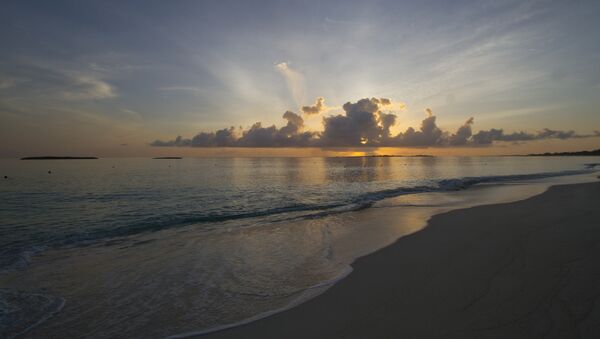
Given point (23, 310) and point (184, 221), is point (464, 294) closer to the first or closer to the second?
point (23, 310)

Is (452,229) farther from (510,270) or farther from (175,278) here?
(175,278)

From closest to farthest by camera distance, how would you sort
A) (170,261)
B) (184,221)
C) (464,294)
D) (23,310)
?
(464,294) → (23,310) → (170,261) → (184,221)

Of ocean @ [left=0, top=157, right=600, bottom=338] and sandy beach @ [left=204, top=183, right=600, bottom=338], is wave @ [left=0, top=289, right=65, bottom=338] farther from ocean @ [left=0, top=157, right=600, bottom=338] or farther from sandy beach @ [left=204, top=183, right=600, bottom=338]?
sandy beach @ [left=204, top=183, right=600, bottom=338]

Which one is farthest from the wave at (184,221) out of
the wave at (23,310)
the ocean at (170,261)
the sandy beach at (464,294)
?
the sandy beach at (464,294)

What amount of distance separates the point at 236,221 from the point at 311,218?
423 centimetres

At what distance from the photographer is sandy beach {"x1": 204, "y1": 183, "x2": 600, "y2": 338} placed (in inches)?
196

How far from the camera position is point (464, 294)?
246 inches

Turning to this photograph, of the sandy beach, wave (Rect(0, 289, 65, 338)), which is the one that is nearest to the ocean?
wave (Rect(0, 289, 65, 338))

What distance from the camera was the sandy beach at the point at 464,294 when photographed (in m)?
4.98

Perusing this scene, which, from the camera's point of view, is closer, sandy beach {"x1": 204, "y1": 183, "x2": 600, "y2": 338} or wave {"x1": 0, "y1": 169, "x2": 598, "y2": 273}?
sandy beach {"x1": 204, "y1": 183, "x2": 600, "y2": 338}

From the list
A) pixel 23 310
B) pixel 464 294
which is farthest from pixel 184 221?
pixel 464 294

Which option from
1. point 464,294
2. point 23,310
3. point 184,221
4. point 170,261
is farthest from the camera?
point 184,221

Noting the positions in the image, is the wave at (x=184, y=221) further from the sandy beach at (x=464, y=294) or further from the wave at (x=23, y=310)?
the sandy beach at (x=464, y=294)

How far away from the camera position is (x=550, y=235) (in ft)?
35.6
